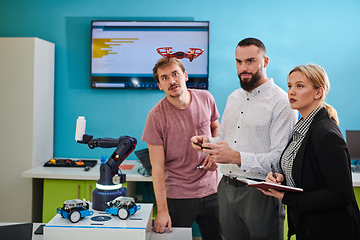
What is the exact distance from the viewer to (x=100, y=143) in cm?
134

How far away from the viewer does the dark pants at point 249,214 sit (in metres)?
1.60

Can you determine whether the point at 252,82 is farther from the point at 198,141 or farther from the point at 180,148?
the point at 180,148

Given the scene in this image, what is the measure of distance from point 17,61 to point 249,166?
2425 mm

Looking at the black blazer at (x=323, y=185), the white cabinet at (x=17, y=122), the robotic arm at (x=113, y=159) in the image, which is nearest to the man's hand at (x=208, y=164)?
the black blazer at (x=323, y=185)

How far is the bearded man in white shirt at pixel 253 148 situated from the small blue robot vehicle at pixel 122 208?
1.89 feet

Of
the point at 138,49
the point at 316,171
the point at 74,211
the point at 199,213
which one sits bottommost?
the point at 199,213

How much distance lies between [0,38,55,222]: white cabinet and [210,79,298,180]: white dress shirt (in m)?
1.94

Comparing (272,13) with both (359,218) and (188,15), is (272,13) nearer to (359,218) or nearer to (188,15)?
(188,15)

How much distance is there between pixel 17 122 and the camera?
9.46 ft

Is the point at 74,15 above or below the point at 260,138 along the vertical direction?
above

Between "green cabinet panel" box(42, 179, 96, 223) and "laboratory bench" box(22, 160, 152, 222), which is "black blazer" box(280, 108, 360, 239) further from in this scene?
"green cabinet panel" box(42, 179, 96, 223)

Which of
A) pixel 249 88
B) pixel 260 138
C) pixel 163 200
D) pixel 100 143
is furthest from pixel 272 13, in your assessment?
pixel 100 143

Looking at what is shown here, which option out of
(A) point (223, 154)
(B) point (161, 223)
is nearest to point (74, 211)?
(B) point (161, 223)

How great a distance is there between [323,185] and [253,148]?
0.42 m
